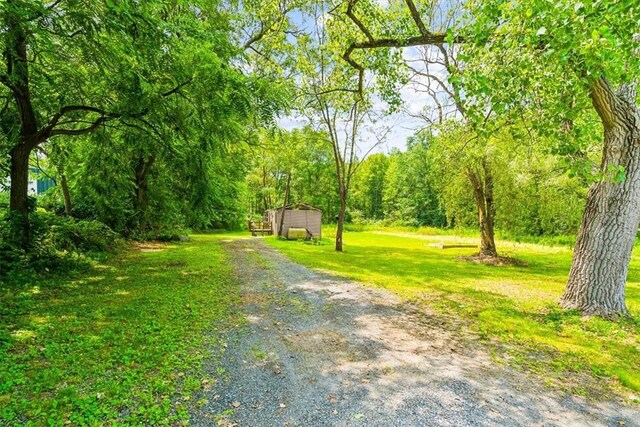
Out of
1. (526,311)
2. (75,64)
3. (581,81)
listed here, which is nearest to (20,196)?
(75,64)

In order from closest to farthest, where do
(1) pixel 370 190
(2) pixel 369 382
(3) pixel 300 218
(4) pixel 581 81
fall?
(2) pixel 369 382, (4) pixel 581 81, (3) pixel 300 218, (1) pixel 370 190

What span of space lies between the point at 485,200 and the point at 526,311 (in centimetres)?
841

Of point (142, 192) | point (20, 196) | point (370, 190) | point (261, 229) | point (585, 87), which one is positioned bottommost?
point (261, 229)

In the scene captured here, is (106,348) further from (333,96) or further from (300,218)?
(300,218)

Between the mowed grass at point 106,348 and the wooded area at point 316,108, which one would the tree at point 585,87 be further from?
the mowed grass at point 106,348

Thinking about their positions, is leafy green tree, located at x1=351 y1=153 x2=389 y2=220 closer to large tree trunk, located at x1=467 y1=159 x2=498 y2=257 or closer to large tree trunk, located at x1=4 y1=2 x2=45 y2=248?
large tree trunk, located at x1=467 y1=159 x2=498 y2=257

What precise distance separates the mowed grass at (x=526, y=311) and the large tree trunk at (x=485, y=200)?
2.04 m

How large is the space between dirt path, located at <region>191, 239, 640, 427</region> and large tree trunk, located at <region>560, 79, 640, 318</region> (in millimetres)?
2621

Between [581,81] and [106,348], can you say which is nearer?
[106,348]

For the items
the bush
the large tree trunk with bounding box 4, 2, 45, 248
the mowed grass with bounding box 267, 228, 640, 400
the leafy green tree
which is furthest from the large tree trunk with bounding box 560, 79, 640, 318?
the leafy green tree

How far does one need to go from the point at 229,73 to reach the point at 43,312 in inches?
179

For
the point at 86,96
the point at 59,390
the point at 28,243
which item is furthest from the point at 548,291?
the point at 28,243

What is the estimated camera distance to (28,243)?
721 cm

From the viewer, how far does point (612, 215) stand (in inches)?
203
